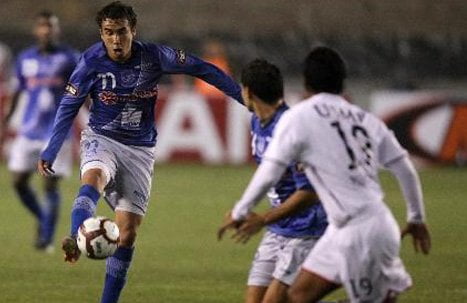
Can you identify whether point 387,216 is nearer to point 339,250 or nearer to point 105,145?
point 339,250

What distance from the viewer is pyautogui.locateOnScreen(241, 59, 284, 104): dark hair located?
25.7 ft

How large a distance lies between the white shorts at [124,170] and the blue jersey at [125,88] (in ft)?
0.20

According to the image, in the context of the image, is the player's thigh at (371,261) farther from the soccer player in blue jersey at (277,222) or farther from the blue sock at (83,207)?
the blue sock at (83,207)

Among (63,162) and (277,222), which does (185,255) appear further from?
(277,222)

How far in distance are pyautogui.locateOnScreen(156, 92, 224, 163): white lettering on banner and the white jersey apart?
15853mm

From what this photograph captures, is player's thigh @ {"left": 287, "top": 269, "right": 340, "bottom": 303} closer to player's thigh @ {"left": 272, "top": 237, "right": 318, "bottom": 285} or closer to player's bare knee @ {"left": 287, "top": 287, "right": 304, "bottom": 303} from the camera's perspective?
player's bare knee @ {"left": 287, "top": 287, "right": 304, "bottom": 303}

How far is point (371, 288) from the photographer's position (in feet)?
22.9

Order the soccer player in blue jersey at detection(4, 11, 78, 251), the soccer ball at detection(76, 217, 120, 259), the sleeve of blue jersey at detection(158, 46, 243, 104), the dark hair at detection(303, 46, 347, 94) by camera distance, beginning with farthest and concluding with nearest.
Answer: the soccer player in blue jersey at detection(4, 11, 78, 251) → the sleeve of blue jersey at detection(158, 46, 243, 104) → the soccer ball at detection(76, 217, 120, 259) → the dark hair at detection(303, 46, 347, 94)

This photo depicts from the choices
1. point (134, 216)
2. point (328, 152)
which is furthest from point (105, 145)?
point (328, 152)

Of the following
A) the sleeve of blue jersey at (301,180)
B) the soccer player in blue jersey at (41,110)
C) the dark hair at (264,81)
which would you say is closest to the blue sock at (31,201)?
the soccer player in blue jersey at (41,110)

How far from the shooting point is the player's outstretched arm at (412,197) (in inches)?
279

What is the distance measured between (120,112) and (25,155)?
17.5 feet

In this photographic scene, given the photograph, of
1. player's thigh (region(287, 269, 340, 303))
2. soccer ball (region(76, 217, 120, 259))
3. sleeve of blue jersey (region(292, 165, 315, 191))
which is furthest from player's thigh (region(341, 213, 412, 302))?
soccer ball (region(76, 217, 120, 259))

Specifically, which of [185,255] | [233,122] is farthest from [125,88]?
[233,122]
